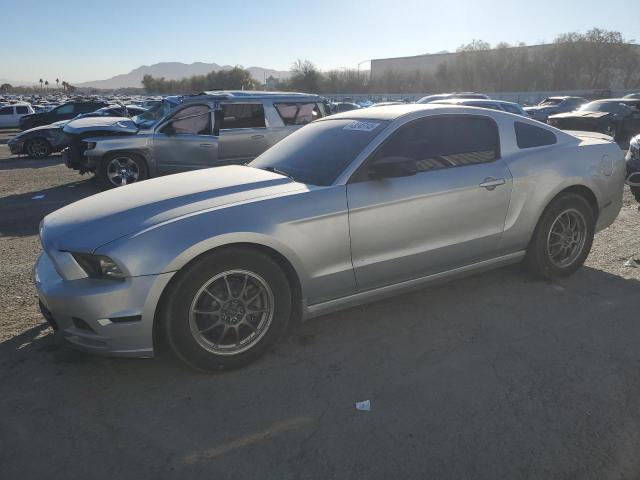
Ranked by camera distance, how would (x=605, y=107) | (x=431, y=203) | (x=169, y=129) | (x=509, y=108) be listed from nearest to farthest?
(x=431, y=203) → (x=169, y=129) → (x=509, y=108) → (x=605, y=107)

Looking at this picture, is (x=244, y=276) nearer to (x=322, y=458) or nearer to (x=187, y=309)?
(x=187, y=309)

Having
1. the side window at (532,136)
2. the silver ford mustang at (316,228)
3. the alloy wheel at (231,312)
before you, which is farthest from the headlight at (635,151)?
the alloy wheel at (231,312)

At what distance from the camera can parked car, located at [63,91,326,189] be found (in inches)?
351

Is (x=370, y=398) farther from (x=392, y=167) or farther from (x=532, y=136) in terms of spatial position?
(x=532, y=136)

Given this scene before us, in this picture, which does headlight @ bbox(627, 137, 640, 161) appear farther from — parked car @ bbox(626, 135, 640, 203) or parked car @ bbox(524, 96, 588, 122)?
parked car @ bbox(524, 96, 588, 122)

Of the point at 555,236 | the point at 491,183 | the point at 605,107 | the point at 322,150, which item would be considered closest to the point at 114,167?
the point at 322,150

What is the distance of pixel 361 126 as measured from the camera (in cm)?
391

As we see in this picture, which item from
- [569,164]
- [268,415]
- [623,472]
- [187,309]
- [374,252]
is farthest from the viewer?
[569,164]

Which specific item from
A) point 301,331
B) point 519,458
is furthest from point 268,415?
point 519,458

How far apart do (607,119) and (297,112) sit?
40.3ft

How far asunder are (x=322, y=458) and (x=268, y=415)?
0.46 m

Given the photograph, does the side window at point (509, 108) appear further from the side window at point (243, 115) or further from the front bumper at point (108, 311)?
the front bumper at point (108, 311)

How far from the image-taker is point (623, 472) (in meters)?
2.29

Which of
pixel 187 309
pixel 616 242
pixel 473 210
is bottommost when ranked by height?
pixel 616 242
